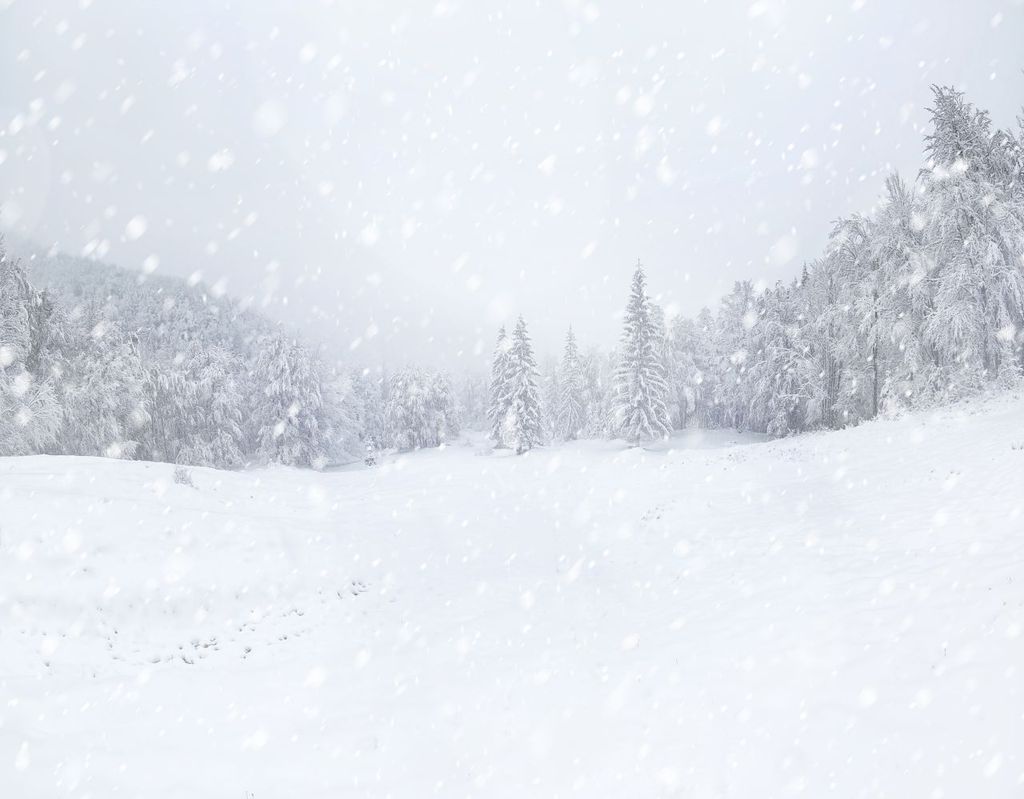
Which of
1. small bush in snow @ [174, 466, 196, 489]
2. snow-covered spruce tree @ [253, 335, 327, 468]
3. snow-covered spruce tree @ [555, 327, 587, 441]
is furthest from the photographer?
snow-covered spruce tree @ [555, 327, 587, 441]

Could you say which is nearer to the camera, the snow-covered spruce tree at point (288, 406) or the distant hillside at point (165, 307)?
the snow-covered spruce tree at point (288, 406)

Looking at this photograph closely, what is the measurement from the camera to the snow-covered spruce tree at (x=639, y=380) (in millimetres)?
40938

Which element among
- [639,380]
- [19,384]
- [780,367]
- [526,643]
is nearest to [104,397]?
[19,384]

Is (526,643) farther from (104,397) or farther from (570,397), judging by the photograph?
(570,397)

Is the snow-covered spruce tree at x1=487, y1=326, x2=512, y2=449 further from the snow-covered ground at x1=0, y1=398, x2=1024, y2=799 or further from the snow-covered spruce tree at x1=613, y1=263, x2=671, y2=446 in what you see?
the snow-covered ground at x1=0, y1=398, x2=1024, y2=799

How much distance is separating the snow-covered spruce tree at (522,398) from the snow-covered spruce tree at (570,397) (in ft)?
56.9

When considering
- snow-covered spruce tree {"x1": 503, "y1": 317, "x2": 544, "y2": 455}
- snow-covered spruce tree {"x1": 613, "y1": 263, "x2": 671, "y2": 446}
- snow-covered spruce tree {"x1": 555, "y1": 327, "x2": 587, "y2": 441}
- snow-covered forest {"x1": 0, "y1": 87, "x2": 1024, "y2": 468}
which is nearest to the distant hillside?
snow-covered forest {"x1": 0, "y1": 87, "x2": 1024, "y2": 468}

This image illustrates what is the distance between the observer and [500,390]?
1941 inches

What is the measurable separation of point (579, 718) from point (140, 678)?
7.36 m

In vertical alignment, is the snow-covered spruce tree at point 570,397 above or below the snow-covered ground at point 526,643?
above

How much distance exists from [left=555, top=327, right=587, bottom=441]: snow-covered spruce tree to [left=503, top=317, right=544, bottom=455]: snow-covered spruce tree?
56.9 feet

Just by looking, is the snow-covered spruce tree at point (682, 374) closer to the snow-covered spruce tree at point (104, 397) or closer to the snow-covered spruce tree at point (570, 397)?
the snow-covered spruce tree at point (570, 397)

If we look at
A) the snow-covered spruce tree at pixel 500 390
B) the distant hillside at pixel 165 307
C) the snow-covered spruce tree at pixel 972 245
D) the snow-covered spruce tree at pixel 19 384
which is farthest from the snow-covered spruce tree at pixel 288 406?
the distant hillside at pixel 165 307

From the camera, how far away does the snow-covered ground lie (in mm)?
6734
